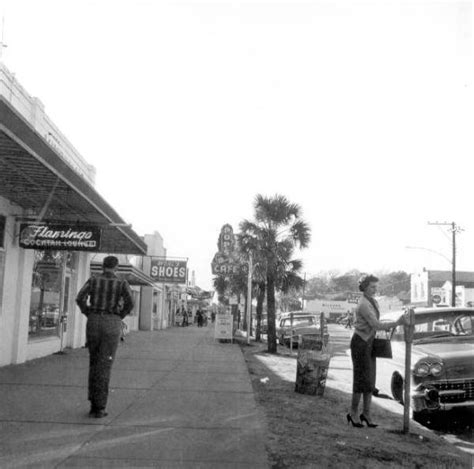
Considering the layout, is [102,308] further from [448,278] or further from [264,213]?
[448,278]

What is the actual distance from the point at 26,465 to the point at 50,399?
2.95 m

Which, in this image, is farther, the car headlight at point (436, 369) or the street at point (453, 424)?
the car headlight at point (436, 369)

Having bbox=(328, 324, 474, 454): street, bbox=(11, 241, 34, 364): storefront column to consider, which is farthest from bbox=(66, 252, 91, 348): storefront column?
bbox=(328, 324, 474, 454): street

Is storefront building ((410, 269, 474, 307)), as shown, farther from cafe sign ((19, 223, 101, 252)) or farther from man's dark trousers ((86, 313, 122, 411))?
man's dark trousers ((86, 313, 122, 411))

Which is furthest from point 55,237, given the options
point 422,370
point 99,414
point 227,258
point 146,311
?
point 146,311

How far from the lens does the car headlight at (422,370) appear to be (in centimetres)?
712

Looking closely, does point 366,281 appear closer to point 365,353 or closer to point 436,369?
point 365,353

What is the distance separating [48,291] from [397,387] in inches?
324

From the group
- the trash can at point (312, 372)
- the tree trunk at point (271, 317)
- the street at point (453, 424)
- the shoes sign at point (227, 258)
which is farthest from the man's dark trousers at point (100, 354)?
the shoes sign at point (227, 258)

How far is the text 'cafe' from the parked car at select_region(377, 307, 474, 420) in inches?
207

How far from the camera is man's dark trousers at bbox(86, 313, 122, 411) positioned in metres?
6.26

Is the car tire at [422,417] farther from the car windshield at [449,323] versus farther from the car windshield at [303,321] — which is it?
the car windshield at [303,321]

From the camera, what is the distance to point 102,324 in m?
6.34

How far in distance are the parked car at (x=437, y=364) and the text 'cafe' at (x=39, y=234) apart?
527 cm
